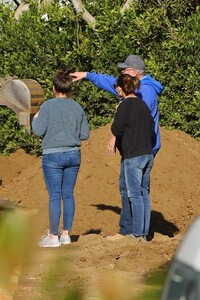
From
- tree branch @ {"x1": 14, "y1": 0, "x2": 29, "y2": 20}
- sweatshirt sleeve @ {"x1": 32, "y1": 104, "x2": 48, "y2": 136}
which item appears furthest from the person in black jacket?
tree branch @ {"x1": 14, "y1": 0, "x2": 29, "y2": 20}

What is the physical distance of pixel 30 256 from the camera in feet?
6.68

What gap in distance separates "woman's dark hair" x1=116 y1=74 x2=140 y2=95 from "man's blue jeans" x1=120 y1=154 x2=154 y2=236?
60cm

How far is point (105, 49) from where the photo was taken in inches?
557

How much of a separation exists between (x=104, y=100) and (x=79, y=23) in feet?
4.11

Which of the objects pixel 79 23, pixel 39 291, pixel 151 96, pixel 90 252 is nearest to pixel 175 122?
pixel 79 23

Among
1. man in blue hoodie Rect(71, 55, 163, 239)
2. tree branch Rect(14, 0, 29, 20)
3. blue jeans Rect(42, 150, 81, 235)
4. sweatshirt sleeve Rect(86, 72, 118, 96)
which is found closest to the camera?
blue jeans Rect(42, 150, 81, 235)

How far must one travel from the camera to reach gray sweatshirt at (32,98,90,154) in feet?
27.8

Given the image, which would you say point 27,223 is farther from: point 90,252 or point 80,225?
point 80,225

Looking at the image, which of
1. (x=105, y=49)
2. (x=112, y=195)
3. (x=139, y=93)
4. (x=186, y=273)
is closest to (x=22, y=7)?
(x=105, y=49)

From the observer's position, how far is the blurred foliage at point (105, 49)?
13.8 metres

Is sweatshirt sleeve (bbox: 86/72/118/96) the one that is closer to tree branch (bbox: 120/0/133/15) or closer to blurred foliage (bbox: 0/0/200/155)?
blurred foliage (bbox: 0/0/200/155)

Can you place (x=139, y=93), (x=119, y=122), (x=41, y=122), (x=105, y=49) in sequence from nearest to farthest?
(x=119, y=122), (x=41, y=122), (x=139, y=93), (x=105, y=49)

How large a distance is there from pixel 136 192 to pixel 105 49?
588 centimetres

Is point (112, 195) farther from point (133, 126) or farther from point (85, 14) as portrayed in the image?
point (133, 126)
